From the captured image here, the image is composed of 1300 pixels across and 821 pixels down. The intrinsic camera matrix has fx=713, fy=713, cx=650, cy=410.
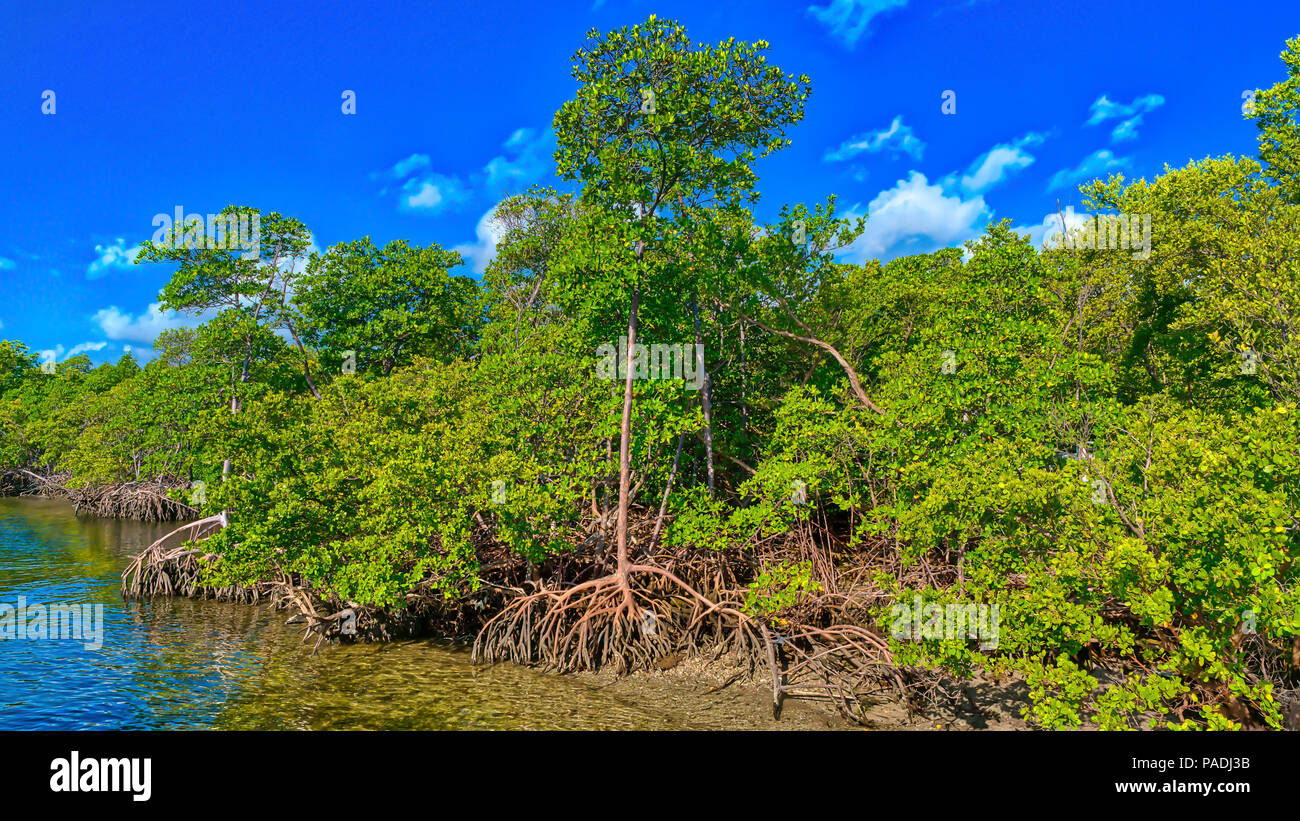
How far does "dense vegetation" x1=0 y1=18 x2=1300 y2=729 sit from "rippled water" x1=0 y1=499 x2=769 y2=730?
1.15 meters

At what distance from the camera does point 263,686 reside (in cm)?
1309

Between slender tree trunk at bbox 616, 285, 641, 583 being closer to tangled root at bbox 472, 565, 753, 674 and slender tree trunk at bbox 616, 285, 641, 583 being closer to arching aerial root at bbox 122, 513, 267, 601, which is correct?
tangled root at bbox 472, 565, 753, 674

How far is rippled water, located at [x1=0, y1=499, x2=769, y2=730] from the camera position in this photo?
11555mm

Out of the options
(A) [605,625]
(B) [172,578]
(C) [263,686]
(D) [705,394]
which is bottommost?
(C) [263,686]

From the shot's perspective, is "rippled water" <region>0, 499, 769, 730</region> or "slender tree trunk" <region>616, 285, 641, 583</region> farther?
"slender tree trunk" <region>616, 285, 641, 583</region>

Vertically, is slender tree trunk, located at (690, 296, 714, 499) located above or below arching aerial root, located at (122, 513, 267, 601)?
above

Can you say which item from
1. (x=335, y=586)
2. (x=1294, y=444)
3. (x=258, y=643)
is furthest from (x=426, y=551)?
(x=1294, y=444)

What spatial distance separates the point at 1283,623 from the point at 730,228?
1327 centimetres

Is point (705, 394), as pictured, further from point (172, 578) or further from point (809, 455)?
point (172, 578)

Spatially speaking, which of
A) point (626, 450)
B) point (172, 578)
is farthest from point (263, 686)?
point (172, 578)

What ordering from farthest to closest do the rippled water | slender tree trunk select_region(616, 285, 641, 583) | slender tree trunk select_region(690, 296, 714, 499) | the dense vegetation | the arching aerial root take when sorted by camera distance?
the arching aerial root < slender tree trunk select_region(690, 296, 714, 499) < slender tree trunk select_region(616, 285, 641, 583) < the rippled water < the dense vegetation

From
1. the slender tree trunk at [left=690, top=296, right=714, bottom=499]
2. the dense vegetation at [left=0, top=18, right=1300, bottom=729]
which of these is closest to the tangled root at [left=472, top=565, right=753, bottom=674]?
the dense vegetation at [left=0, top=18, right=1300, bottom=729]

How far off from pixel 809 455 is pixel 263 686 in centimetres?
1126
